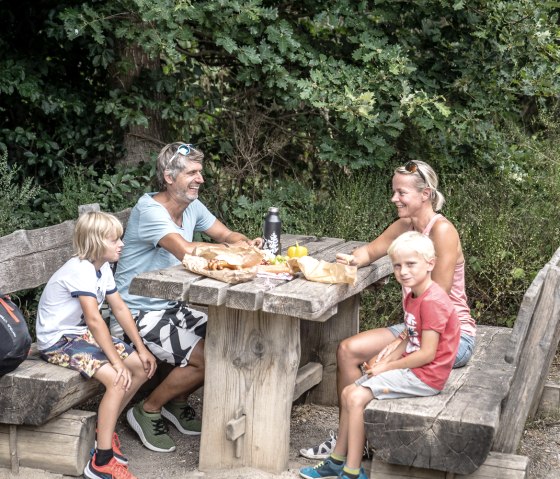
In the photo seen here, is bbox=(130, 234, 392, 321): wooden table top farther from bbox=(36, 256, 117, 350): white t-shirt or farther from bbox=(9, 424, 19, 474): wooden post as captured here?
bbox=(9, 424, 19, 474): wooden post

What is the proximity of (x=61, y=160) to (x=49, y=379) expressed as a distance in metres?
3.47

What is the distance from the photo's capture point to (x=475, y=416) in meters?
3.56

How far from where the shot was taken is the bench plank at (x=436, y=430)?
3518mm

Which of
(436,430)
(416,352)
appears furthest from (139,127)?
(436,430)

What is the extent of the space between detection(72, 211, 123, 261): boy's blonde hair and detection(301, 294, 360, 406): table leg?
61.5 inches

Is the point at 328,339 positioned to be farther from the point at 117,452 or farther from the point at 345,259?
the point at 117,452

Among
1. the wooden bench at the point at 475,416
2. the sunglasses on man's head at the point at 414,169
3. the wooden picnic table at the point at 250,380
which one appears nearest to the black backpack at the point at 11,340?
the wooden picnic table at the point at 250,380

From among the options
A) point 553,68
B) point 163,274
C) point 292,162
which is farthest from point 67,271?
point 553,68

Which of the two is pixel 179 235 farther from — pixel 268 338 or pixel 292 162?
pixel 292 162

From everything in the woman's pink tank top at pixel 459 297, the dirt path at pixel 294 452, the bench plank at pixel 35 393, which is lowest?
the dirt path at pixel 294 452

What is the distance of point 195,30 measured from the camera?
21.3ft

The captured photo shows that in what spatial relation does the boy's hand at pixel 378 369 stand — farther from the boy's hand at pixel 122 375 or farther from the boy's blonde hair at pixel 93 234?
the boy's blonde hair at pixel 93 234

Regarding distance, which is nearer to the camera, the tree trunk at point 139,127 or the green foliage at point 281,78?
the green foliage at point 281,78

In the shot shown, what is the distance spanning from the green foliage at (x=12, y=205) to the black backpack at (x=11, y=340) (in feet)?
7.03
